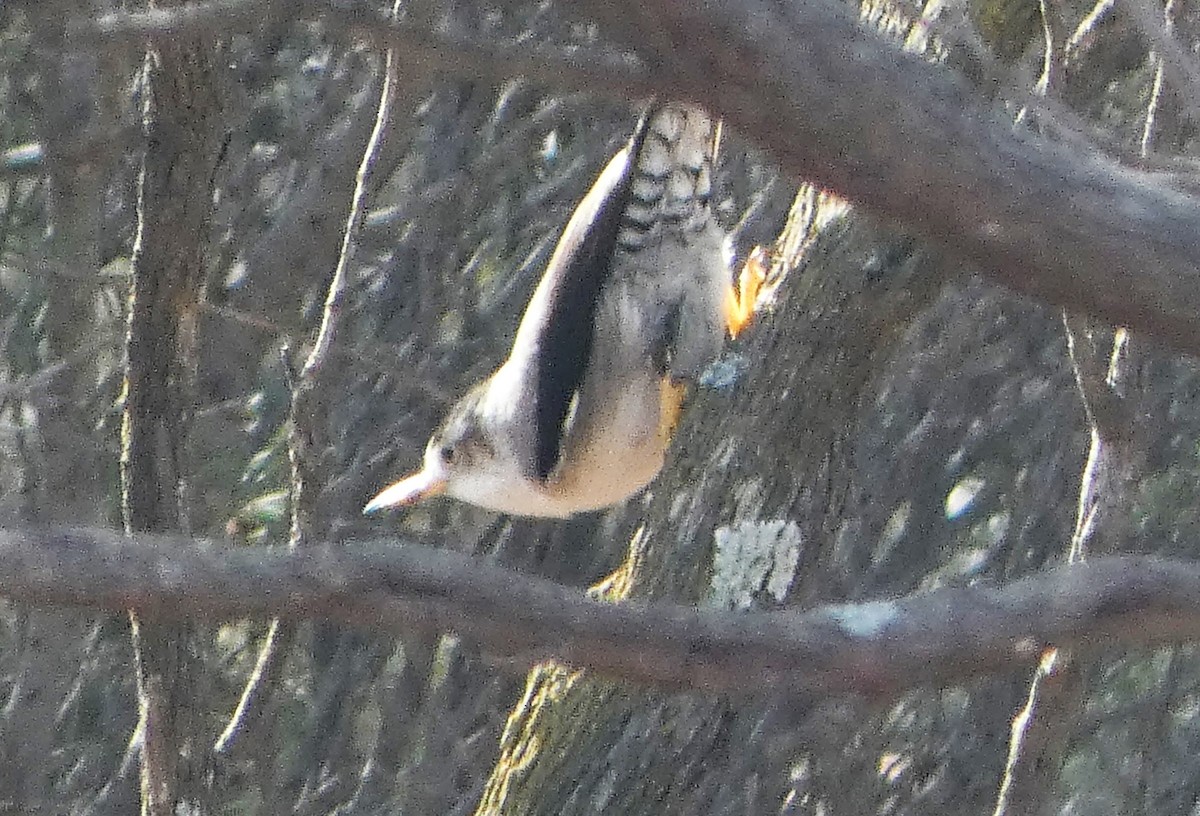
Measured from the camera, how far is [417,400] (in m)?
4.99

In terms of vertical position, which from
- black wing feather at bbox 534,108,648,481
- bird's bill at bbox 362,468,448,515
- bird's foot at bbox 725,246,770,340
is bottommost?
bird's bill at bbox 362,468,448,515

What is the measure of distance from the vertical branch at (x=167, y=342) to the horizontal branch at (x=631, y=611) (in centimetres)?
115

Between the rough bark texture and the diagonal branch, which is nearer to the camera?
the diagonal branch

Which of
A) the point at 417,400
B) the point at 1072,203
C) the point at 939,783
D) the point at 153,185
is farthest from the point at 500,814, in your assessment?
the point at 939,783

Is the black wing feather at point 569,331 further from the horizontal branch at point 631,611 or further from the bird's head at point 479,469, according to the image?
the horizontal branch at point 631,611

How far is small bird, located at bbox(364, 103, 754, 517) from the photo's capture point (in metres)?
2.89

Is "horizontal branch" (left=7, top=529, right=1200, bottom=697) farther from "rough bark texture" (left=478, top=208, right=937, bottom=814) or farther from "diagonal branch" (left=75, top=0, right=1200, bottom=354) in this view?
"rough bark texture" (left=478, top=208, right=937, bottom=814)

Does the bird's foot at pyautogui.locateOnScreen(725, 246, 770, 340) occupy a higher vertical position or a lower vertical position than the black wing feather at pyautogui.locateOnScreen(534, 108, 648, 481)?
higher

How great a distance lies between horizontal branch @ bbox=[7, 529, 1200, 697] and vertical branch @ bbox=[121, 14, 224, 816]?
1.15m

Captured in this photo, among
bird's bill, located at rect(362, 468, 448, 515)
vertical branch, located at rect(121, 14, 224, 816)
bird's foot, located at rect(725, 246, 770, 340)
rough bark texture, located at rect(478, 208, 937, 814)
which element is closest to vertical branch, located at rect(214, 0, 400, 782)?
vertical branch, located at rect(121, 14, 224, 816)

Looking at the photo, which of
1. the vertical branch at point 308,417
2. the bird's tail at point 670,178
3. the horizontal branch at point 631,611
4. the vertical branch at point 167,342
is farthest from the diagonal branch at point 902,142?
the bird's tail at point 670,178

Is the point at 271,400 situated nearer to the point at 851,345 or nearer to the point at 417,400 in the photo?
the point at 417,400

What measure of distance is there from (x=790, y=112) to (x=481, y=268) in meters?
3.69

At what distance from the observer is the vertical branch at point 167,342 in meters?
2.55
